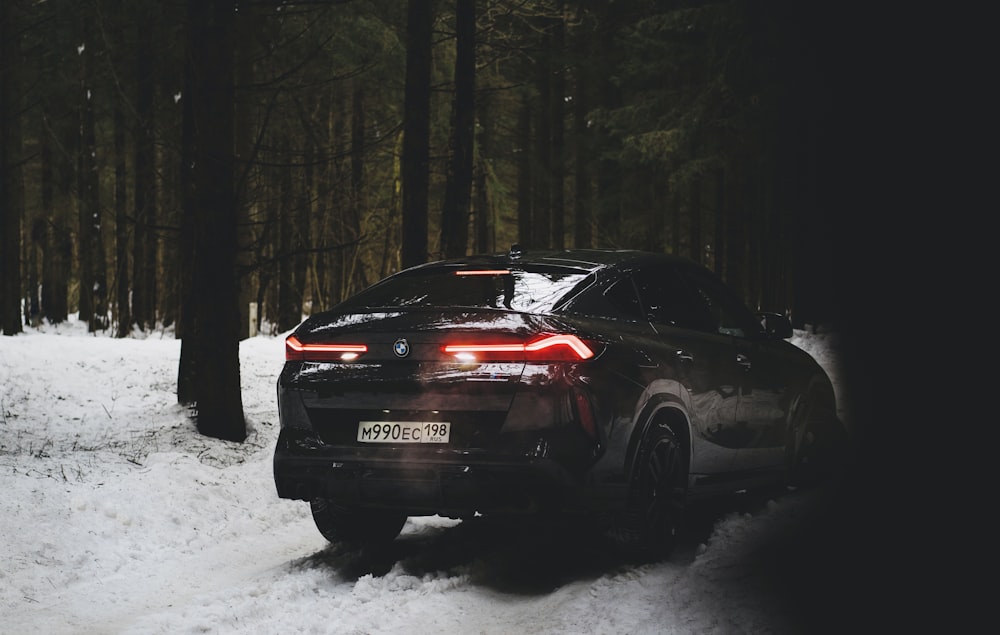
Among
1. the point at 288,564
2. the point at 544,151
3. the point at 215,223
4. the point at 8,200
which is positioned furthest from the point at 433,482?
the point at 544,151

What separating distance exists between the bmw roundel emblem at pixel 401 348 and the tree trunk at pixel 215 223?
4.82 m

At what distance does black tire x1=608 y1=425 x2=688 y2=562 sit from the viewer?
5.18m

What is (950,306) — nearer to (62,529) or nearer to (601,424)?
(601,424)

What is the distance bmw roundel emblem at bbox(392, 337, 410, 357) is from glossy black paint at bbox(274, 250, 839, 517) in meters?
0.02

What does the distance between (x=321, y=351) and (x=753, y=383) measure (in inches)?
117

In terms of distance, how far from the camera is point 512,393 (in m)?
4.85

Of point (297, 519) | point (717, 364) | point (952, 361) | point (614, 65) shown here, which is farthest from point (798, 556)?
point (614, 65)

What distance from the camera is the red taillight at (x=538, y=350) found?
486 cm

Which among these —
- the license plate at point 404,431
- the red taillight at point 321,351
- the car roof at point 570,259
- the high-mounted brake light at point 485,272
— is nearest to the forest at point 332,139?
the car roof at point 570,259

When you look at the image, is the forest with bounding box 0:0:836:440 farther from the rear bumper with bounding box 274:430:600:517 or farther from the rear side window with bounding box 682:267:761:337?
the rear bumper with bounding box 274:430:600:517

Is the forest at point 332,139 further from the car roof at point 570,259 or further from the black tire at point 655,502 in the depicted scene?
the black tire at point 655,502

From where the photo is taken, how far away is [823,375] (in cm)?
741

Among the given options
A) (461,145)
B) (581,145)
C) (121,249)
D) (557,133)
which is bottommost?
(121,249)

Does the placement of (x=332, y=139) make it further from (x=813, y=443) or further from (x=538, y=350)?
(x=538, y=350)
